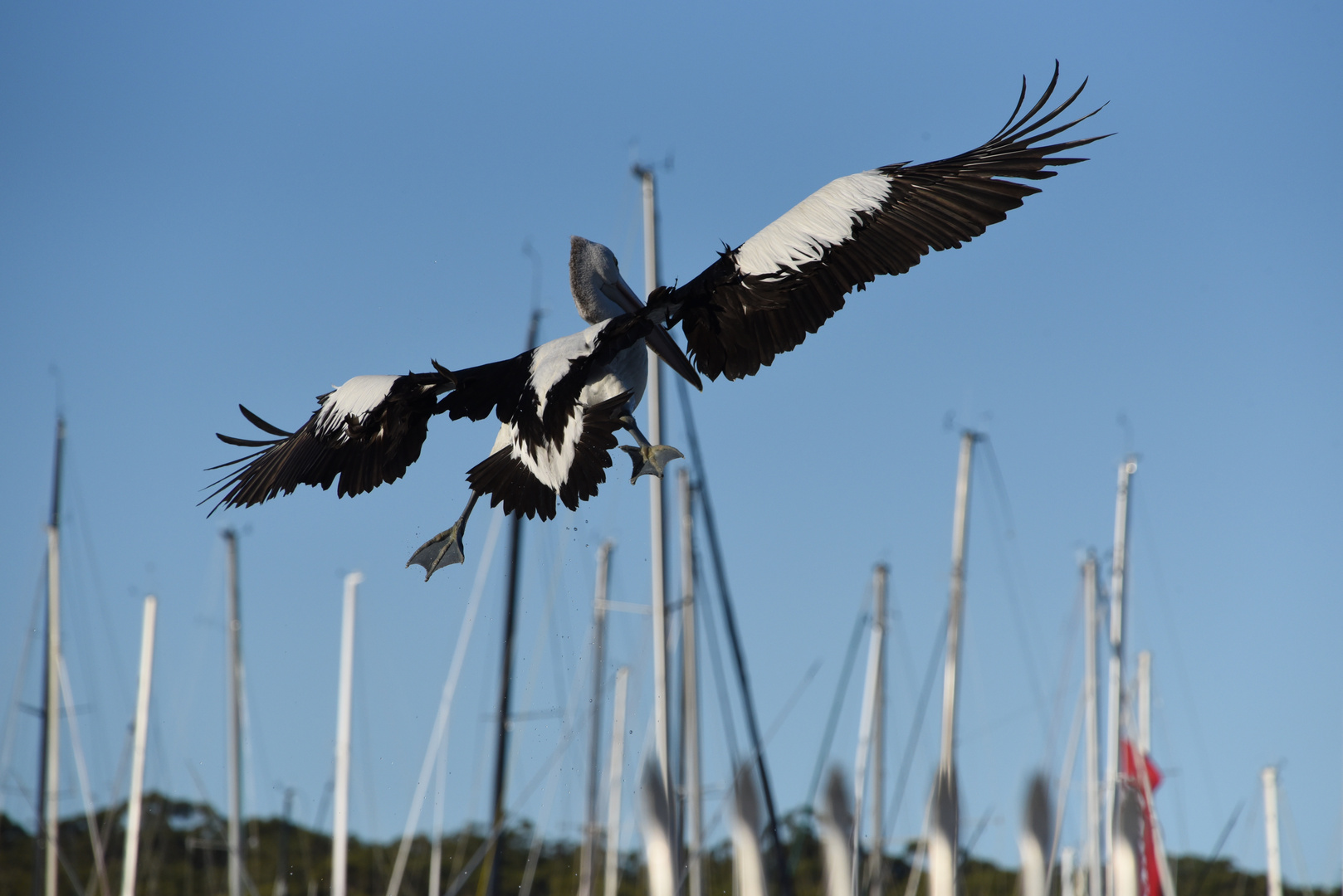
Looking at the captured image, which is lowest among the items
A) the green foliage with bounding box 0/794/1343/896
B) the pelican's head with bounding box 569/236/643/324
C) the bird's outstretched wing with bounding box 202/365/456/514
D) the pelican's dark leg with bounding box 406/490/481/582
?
the green foliage with bounding box 0/794/1343/896

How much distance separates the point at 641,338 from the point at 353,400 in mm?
1764

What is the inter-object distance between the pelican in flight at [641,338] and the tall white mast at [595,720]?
38.2 ft

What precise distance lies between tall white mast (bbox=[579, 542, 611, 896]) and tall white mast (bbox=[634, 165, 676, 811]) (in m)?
6.60

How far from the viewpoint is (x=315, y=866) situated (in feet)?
118

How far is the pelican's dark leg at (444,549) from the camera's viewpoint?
928 centimetres

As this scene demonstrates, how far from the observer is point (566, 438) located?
331 inches

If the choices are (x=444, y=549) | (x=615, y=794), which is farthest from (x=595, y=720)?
(x=444, y=549)

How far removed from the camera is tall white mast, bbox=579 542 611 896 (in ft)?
70.8

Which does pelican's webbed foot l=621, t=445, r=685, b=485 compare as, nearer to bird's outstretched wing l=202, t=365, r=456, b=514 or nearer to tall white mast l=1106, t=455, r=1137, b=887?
bird's outstretched wing l=202, t=365, r=456, b=514

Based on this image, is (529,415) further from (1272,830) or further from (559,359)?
(1272,830)

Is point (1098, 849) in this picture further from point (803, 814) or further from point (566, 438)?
point (566, 438)

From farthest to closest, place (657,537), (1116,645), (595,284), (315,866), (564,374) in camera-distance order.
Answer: (315,866), (1116,645), (657,537), (595,284), (564,374)

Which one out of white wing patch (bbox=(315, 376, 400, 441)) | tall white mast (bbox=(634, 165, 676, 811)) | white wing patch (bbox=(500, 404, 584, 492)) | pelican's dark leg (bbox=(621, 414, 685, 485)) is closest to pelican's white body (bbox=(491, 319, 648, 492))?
white wing patch (bbox=(500, 404, 584, 492))

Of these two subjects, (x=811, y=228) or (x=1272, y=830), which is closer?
(x=811, y=228)
